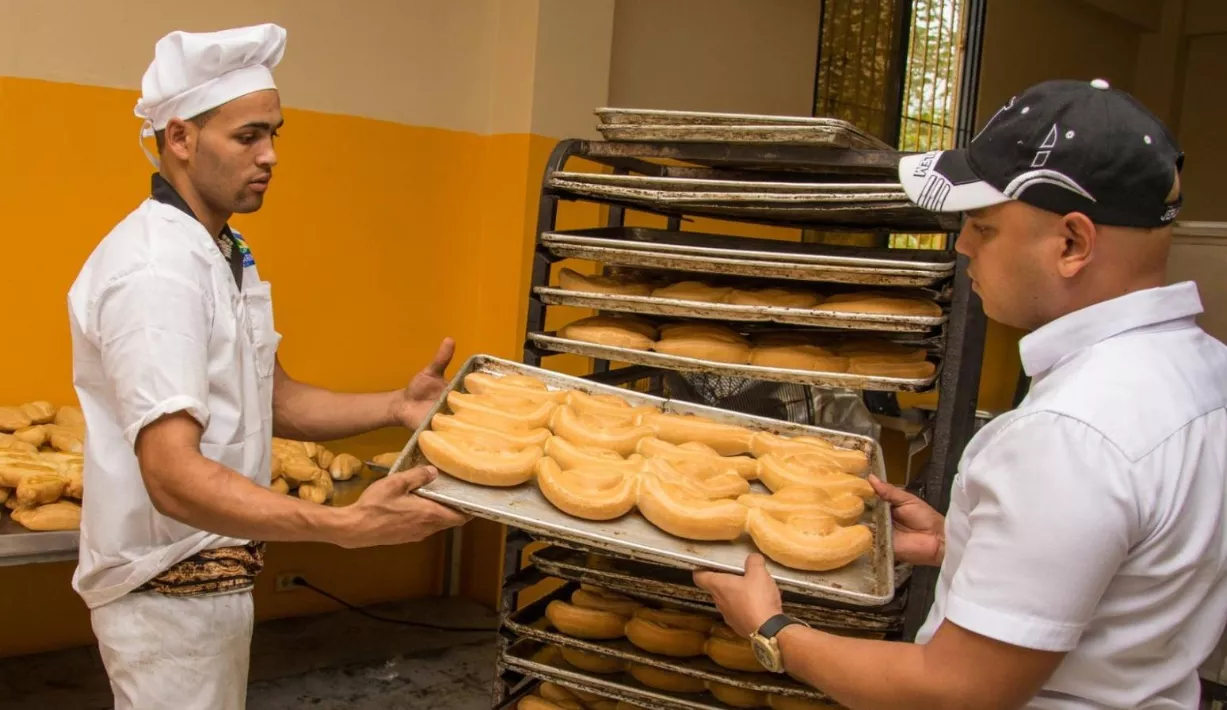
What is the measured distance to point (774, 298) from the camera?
216 centimetres

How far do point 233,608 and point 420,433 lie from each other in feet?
1.70

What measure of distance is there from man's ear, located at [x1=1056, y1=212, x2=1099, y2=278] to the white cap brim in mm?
76

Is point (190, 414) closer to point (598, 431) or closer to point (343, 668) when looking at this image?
point (598, 431)

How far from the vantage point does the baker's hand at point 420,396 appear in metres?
2.23

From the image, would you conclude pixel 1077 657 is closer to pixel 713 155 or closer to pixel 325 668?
pixel 713 155

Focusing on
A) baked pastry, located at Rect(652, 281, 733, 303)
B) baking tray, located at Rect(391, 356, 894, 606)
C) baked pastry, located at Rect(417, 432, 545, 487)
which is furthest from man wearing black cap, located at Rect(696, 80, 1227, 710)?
baked pastry, located at Rect(652, 281, 733, 303)

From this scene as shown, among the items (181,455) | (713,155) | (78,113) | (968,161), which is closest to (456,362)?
(78,113)

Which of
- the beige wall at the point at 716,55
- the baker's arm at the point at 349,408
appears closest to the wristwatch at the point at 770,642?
the baker's arm at the point at 349,408

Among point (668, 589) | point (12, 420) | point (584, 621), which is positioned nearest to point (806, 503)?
point (668, 589)

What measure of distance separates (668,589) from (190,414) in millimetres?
968

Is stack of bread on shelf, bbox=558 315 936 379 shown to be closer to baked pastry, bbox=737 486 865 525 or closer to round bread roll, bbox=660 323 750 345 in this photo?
round bread roll, bbox=660 323 750 345

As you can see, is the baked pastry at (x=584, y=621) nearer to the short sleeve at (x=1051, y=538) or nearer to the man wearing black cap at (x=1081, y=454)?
the man wearing black cap at (x=1081, y=454)

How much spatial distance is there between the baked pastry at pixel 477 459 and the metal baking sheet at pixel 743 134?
0.82 m

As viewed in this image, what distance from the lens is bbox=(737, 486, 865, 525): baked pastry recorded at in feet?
5.40
